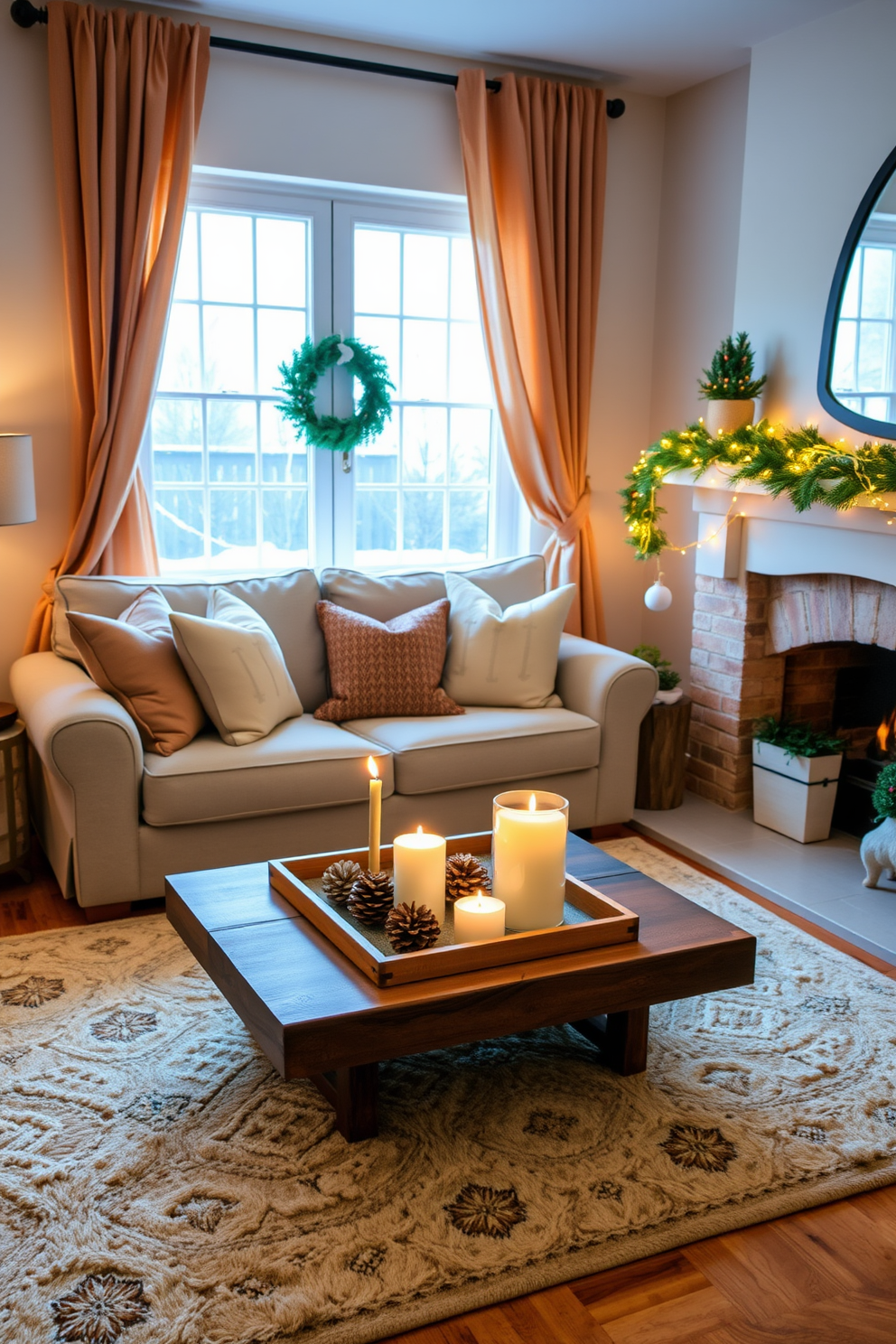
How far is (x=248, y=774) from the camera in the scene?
10.6 feet

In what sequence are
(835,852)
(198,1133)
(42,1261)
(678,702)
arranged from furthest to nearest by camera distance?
(678,702) → (835,852) → (198,1133) → (42,1261)

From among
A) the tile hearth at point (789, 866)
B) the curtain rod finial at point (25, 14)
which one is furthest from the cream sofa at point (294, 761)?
the curtain rod finial at point (25, 14)

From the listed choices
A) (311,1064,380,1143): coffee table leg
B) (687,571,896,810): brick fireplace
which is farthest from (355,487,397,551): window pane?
(311,1064,380,1143): coffee table leg

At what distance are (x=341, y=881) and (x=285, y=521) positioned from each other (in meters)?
2.32

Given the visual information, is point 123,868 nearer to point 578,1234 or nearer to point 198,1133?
point 198,1133

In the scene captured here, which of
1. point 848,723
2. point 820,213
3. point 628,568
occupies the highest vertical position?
point 820,213

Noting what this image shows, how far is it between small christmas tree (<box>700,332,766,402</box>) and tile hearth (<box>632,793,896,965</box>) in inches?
59.3

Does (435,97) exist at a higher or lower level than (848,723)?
higher

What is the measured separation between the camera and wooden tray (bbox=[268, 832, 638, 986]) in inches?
81.7

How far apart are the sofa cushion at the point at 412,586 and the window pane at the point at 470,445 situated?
58cm

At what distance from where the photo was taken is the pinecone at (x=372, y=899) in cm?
227

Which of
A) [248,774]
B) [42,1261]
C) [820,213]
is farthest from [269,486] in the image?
[42,1261]

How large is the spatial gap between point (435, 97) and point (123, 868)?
299 cm

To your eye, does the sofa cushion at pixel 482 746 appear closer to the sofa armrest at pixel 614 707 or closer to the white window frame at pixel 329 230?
the sofa armrest at pixel 614 707
